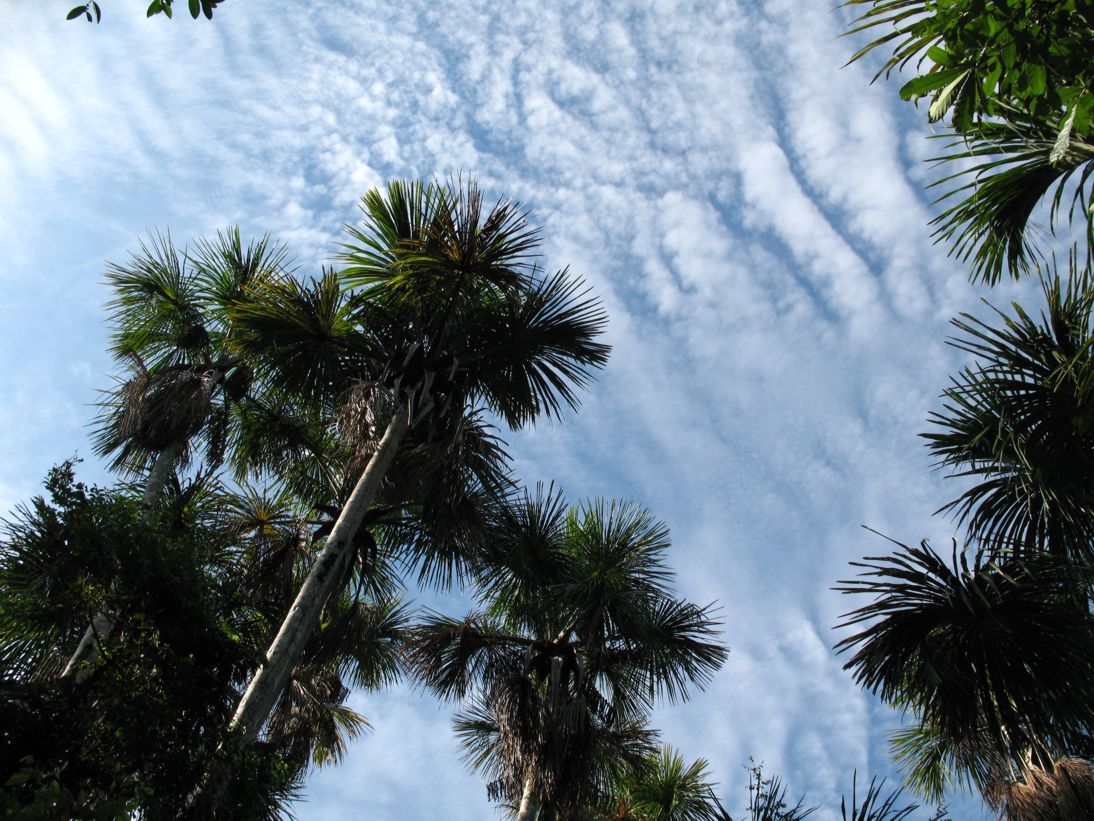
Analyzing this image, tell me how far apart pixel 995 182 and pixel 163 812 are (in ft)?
24.5

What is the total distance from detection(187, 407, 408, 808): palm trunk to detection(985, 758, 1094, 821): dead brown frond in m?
6.29

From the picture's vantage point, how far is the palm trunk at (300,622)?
249 inches

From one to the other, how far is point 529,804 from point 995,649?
5.51 m

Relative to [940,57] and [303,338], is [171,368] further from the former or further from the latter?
[940,57]

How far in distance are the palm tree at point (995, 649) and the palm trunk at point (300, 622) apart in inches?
195

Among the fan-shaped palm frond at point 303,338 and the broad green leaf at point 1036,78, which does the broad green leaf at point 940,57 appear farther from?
the fan-shaped palm frond at point 303,338

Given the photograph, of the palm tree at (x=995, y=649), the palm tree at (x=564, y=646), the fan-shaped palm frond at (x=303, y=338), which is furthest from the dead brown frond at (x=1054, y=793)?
the fan-shaped palm frond at (x=303, y=338)

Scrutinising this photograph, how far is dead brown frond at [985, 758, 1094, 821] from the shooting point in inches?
247

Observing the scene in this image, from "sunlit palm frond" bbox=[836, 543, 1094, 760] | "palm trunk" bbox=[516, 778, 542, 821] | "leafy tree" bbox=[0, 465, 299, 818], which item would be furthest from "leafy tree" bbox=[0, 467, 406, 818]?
"sunlit palm frond" bbox=[836, 543, 1094, 760]

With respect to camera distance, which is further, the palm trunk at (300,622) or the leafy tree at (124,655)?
the palm trunk at (300,622)

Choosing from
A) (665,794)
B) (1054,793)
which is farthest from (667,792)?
(1054,793)

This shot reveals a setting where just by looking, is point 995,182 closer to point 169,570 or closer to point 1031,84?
point 1031,84

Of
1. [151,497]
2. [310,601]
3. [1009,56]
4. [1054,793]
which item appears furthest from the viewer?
[151,497]

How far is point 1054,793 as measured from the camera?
638 centimetres
